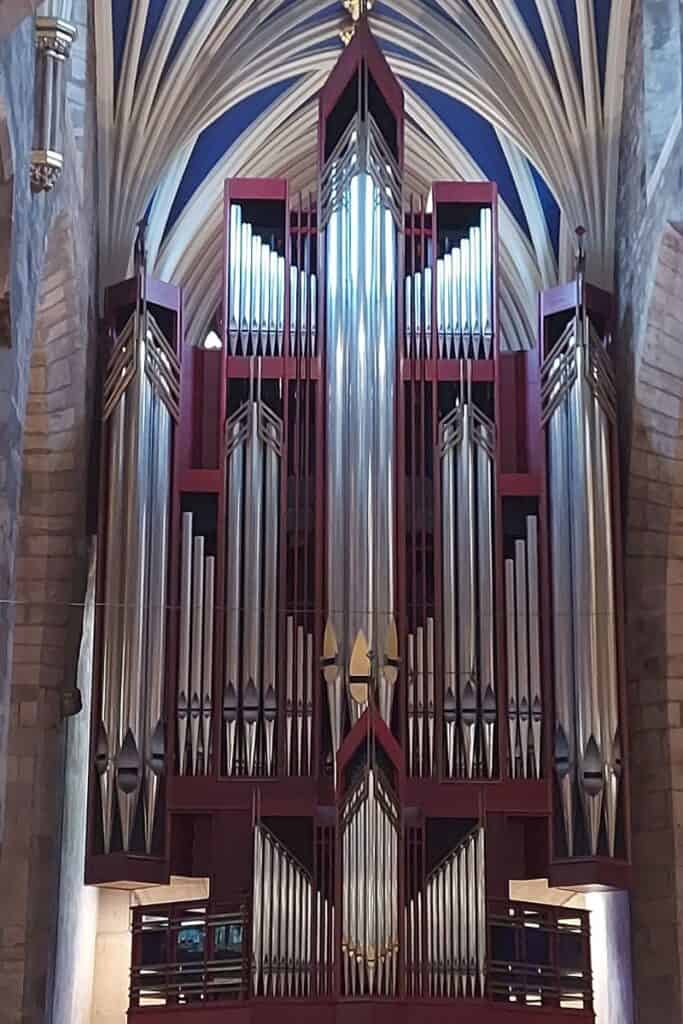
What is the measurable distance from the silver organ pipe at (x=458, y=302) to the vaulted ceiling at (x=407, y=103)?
1.03 m

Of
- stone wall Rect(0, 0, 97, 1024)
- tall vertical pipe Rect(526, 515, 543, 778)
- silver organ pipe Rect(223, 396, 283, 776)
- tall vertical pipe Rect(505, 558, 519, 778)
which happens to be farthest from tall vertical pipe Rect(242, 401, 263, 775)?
tall vertical pipe Rect(526, 515, 543, 778)

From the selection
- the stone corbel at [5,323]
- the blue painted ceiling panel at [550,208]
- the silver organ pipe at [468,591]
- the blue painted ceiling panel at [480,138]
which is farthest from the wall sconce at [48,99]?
the blue painted ceiling panel at [480,138]

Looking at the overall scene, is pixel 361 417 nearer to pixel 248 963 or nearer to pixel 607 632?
A: pixel 607 632

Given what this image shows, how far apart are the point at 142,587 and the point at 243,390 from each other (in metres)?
1.95

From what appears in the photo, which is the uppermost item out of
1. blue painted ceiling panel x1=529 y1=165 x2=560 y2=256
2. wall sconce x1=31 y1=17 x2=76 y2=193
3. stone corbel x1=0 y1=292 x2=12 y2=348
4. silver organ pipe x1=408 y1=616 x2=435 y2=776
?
blue painted ceiling panel x1=529 y1=165 x2=560 y2=256

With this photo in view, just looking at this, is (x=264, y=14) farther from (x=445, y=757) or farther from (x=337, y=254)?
(x=445, y=757)

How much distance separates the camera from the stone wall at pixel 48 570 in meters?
14.6

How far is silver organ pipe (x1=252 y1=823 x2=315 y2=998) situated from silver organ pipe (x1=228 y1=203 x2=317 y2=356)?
410 cm

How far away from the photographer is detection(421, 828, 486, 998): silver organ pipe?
13.7 m

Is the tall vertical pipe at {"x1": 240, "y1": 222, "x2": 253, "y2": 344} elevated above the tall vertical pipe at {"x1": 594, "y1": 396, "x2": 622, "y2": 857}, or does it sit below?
above

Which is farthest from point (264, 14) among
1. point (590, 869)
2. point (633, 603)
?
point (590, 869)

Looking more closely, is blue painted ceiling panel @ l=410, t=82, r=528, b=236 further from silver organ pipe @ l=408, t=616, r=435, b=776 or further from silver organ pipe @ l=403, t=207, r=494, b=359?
silver organ pipe @ l=408, t=616, r=435, b=776

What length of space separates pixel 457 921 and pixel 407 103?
9933mm

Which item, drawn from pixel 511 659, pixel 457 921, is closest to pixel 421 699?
pixel 511 659
